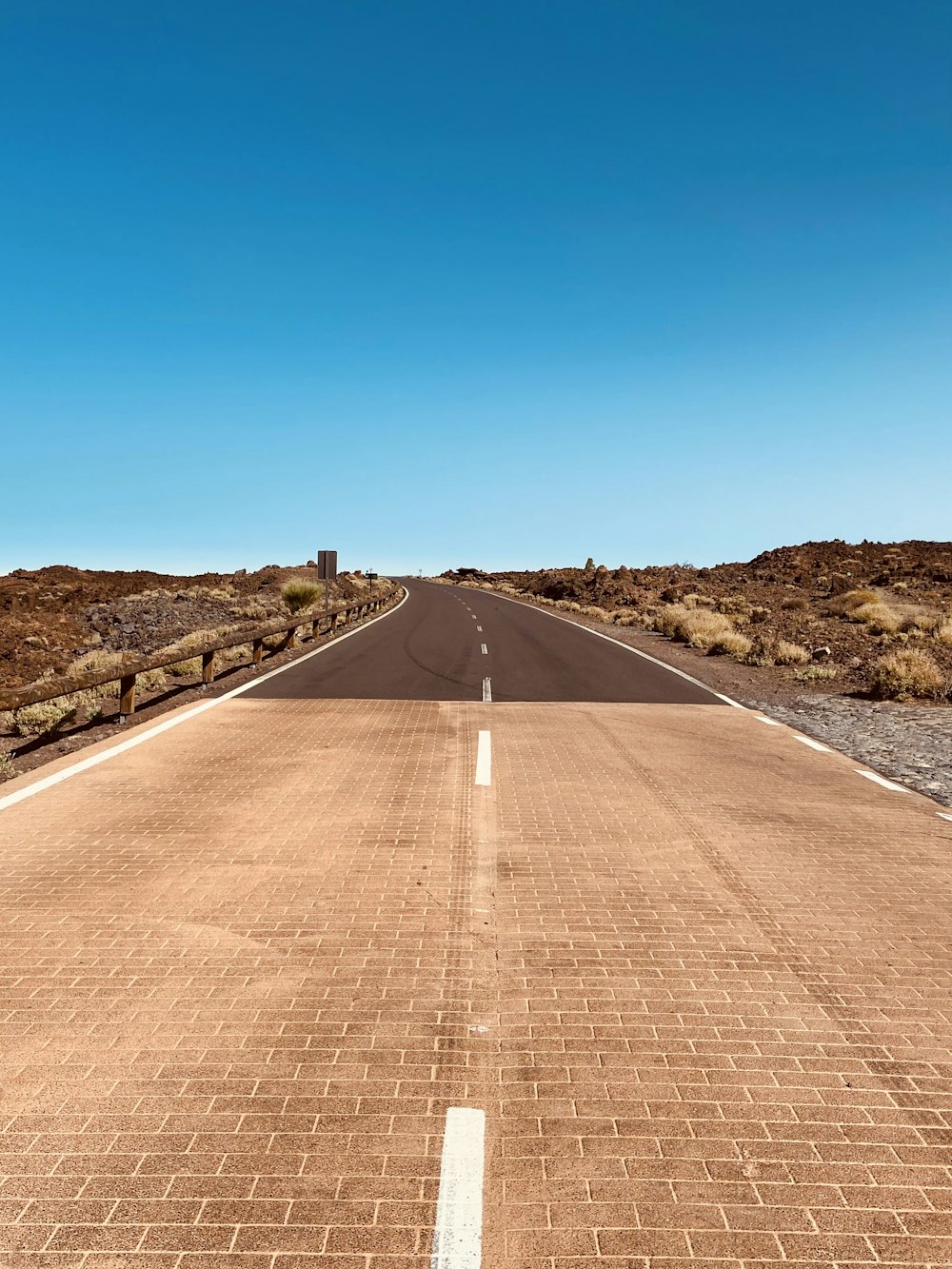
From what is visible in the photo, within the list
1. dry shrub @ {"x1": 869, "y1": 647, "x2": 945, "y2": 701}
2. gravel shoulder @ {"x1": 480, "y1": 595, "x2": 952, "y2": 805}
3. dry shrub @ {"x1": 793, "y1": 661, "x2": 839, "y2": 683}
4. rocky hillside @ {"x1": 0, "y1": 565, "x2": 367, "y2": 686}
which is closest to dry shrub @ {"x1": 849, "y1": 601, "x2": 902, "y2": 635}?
gravel shoulder @ {"x1": 480, "y1": 595, "x2": 952, "y2": 805}

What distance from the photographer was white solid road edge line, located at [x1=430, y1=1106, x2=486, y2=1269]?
8.86 ft

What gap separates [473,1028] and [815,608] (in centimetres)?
3773

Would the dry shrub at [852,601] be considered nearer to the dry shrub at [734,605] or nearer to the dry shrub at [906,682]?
the dry shrub at [734,605]

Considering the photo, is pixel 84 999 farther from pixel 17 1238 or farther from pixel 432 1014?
pixel 432 1014

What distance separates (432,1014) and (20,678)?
2348cm

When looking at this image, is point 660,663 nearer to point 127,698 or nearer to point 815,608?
point 127,698

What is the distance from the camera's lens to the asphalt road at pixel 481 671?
14578 mm

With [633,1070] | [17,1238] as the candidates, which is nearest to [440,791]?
[633,1070]

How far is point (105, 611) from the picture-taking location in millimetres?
41781

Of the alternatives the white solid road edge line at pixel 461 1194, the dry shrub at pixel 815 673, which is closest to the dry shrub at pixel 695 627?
the dry shrub at pixel 815 673

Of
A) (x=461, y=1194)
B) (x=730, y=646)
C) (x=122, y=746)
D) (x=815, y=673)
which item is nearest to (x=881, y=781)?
(x=461, y=1194)

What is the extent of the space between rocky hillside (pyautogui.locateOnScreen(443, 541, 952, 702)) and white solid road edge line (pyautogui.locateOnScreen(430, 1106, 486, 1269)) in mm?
14885

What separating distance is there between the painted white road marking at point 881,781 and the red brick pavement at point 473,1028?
1264 mm

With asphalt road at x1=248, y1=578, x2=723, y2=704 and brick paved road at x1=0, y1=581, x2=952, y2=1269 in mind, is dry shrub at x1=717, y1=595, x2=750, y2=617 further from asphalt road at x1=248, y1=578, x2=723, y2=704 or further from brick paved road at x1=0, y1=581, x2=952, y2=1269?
brick paved road at x1=0, y1=581, x2=952, y2=1269
